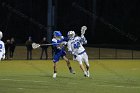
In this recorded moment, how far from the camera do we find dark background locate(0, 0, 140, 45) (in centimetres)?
5884

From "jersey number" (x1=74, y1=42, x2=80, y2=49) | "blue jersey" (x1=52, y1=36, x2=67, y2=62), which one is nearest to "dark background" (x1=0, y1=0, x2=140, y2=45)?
"blue jersey" (x1=52, y1=36, x2=67, y2=62)

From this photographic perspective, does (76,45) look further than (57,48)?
No

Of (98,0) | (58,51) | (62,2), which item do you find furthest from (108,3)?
(58,51)

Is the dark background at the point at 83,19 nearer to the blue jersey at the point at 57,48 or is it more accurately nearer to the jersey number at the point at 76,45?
the blue jersey at the point at 57,48

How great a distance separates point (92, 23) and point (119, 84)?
39617 millimetres

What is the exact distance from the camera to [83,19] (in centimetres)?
6131

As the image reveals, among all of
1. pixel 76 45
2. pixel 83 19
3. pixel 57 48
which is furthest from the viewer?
pixel 83 19

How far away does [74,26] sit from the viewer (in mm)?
61219

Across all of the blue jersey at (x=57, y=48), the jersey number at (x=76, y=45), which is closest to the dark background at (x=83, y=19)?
the blue jersey at (x=57, y=48)

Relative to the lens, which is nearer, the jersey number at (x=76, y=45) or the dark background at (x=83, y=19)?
the jersey number at (x=76, y=45)

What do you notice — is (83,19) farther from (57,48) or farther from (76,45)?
(76,45)

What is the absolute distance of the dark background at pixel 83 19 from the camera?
58.8m

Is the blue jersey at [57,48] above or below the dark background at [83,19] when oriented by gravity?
below

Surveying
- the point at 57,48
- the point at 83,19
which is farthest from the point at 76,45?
the point at 83,19
